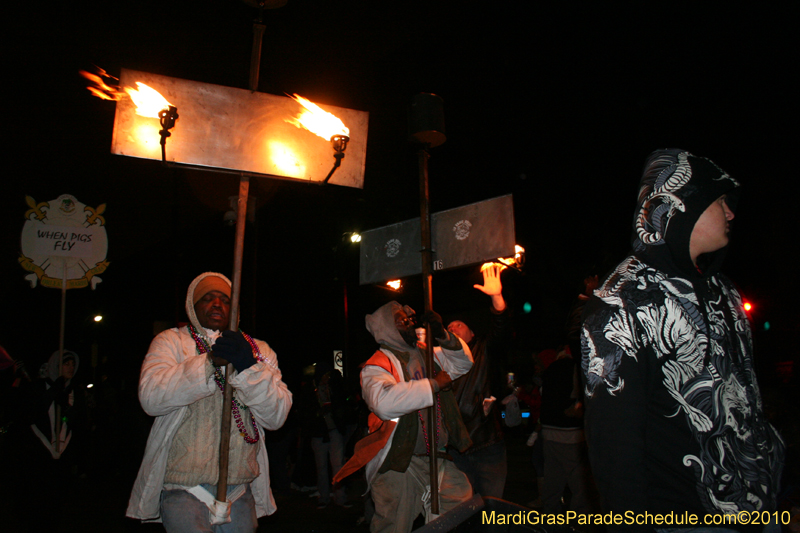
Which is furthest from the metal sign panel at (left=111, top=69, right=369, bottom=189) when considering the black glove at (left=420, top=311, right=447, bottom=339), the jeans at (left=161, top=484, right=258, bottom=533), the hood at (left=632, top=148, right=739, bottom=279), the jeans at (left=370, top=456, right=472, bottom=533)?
the jeans at (left=370, top=456, right=472, bottom=533)

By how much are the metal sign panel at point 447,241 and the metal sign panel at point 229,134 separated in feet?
3.19

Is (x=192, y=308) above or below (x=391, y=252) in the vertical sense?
below

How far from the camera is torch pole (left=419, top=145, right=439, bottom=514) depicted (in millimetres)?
3870

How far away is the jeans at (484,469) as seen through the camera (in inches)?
209

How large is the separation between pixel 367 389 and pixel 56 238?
536cm

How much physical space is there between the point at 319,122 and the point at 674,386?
104 inches

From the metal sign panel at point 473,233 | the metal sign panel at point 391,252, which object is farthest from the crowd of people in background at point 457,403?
the metal sign panel at point 473,233

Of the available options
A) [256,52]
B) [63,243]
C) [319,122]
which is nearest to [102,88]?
[256,52]

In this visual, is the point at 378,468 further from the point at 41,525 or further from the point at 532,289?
the point at 532,289

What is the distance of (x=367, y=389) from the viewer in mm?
4070

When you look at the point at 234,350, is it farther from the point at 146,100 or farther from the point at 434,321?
the point at 434,321

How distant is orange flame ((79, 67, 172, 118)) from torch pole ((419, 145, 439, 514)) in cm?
208

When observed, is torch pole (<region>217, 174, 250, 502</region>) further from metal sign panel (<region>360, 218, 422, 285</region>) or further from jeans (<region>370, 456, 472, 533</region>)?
metal sign panel (<region>360, 218, 422, 285</region>)

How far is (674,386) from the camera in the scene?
1793 millimetres
